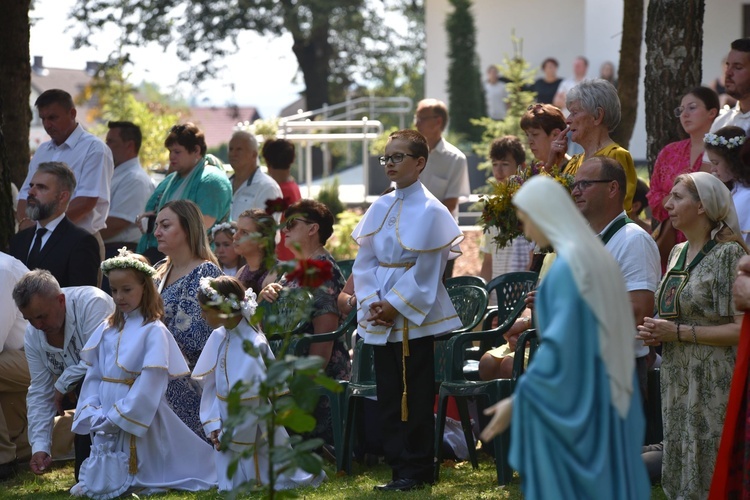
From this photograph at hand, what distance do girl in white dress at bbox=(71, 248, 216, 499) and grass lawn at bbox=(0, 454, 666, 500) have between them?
25 cm

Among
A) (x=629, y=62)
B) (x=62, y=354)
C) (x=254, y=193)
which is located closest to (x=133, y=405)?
(x=62, y=354)

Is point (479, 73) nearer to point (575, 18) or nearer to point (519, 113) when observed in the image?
point (575, 18)

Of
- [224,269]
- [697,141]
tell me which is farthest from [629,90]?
[224,269]

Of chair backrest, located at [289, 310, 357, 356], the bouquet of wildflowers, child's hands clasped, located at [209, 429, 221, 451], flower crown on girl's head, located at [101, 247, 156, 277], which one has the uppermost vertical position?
the bouquet of wildflowers

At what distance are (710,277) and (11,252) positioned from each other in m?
5.45

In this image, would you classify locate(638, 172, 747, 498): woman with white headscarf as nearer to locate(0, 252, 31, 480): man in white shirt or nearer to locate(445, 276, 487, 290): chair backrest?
locate(445, 276, 487, 290): chair backrest

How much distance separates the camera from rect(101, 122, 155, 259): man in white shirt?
1062 centimetres

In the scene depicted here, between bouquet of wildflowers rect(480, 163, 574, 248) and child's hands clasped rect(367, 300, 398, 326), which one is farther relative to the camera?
child's hands clasped rect(367, 300, 398, 326)

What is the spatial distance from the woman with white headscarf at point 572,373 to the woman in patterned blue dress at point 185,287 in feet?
13.5

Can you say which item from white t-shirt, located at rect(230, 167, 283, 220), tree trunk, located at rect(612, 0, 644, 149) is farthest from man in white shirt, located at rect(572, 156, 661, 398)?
tree trunk, located at rect(612, 0, 644, 149)

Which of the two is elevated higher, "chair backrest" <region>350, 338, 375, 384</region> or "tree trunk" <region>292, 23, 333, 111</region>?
"tree trunk" <region>292, 23, 333, 111</region>

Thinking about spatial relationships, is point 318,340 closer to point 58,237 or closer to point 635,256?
point 58,237

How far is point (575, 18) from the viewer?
27.2 metres

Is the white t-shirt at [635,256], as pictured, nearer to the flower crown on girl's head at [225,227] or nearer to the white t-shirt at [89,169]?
the flower crown on girl's head at [225,227]
